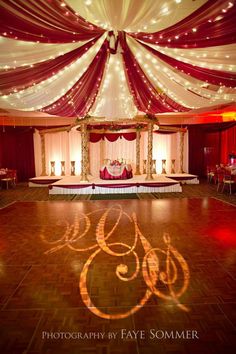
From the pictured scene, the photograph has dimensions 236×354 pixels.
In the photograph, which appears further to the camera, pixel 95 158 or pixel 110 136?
pixel 95 158

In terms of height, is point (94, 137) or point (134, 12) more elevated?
point (134, 12)

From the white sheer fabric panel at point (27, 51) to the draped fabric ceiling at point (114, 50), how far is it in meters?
0.01

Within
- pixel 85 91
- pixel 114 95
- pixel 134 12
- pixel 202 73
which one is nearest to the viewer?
pixel 134 12

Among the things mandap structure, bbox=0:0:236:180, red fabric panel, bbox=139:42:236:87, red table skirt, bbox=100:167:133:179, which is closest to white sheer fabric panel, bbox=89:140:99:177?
red table skirt, bbox=100:167:133:179

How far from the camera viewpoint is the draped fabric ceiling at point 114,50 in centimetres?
229

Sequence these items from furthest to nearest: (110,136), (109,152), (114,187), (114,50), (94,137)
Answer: (109,152) → (110,136) → (94,137) → (114,187) → (114,50)

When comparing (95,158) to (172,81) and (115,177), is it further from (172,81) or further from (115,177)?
(172,81)

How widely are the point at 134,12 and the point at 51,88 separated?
8.41 feet

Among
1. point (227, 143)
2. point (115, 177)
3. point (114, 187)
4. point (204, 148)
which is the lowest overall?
point (114, 187)

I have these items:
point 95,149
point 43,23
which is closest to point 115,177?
point 95,149

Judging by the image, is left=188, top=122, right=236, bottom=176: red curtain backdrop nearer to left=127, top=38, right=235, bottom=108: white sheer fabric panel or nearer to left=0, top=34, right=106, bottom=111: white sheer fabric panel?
left=127, top=38, right=235, bottom=108: white sheer fabric panel

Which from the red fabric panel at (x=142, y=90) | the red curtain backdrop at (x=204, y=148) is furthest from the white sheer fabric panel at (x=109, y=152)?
the red fabric panel at (x=142, y=90)

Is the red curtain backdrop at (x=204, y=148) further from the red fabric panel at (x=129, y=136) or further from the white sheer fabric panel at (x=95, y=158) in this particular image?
the white sheer fabric panel at (x=95, y=158)

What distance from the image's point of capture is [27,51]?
9.73 ft
